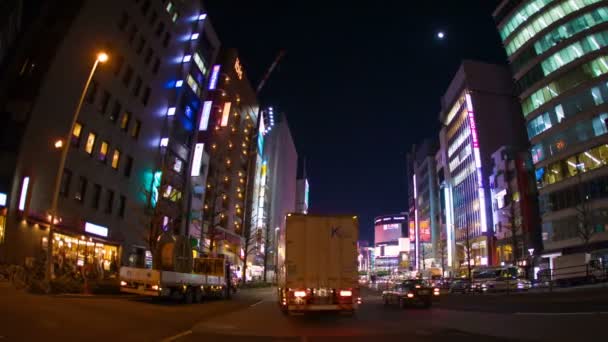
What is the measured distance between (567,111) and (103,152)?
55.3 m

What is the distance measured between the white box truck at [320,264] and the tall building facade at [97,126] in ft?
49.5

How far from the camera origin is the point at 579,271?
109 feet

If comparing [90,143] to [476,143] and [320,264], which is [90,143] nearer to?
[320,264]

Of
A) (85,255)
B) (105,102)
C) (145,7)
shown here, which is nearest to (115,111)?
(105,102)

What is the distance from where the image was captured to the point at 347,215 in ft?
60.2

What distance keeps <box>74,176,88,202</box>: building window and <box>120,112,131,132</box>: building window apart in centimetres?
798

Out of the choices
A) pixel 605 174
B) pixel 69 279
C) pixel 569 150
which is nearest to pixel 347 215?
pixel 69 279

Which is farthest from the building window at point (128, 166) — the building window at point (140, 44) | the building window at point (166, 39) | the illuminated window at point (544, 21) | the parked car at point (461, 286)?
the illuminated window at point (544, 21)

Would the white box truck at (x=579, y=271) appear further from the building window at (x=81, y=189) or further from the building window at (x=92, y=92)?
the building window at (x=92, y=92)

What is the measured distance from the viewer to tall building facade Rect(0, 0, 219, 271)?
3098 centimetres

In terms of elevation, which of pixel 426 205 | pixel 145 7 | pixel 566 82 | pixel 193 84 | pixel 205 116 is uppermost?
pixel 145 7

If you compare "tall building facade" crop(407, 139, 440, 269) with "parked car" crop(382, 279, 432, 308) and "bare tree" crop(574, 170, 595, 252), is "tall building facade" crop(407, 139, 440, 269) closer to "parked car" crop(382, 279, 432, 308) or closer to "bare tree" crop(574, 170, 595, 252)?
"bare tree" crop(574, 170, 595, 252)

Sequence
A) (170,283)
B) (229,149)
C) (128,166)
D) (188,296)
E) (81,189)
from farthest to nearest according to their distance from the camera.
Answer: (229,149) → (128,166) → (81,189) → (188,296) → (170,283)

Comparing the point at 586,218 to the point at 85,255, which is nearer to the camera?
the point at 85,255
